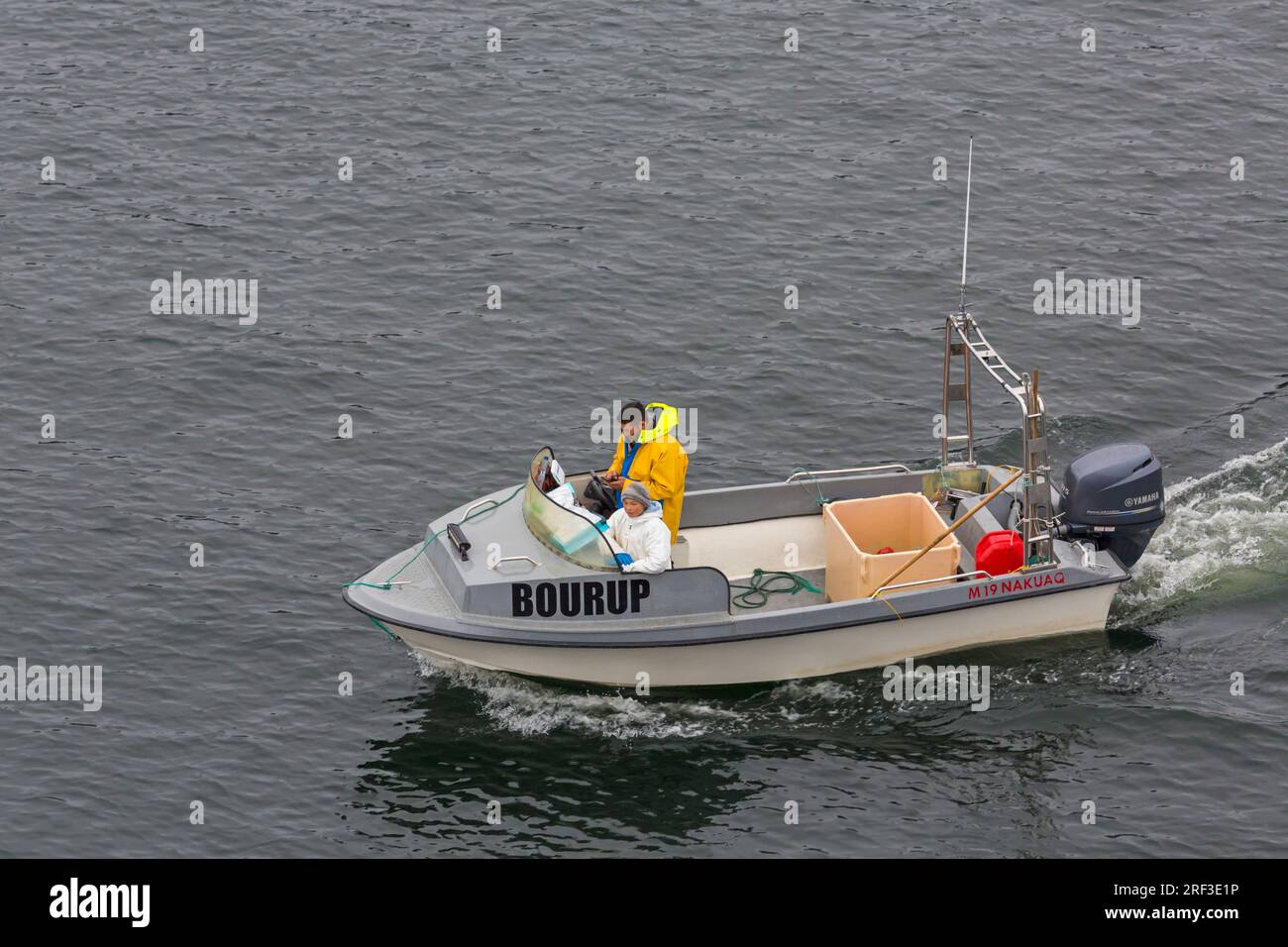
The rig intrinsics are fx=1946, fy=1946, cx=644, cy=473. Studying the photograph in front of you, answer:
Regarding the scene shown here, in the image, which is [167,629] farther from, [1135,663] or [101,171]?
[101,171]

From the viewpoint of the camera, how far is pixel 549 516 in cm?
2062

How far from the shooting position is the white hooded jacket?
66.1 ft

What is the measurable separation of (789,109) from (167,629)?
1681cm

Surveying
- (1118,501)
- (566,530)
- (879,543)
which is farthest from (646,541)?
(1118,501)

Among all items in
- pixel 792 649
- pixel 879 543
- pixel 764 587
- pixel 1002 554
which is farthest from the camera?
pixel 879 543

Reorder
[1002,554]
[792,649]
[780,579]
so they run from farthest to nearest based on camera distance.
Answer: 1. [780,579]
2. [1002,554]
3. [792,649]

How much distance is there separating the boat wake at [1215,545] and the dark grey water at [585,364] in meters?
0.07

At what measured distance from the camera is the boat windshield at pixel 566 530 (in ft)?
66.5

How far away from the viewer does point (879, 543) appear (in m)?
22.3

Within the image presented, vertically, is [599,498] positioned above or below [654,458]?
below

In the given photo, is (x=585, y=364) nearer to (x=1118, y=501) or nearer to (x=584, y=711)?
(x=584, y=711)

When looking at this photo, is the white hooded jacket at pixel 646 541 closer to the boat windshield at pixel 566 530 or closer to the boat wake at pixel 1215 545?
the boat windshield at pixel 566 530

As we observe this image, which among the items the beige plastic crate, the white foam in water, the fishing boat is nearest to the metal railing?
the fishing boat

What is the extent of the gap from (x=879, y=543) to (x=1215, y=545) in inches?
167
